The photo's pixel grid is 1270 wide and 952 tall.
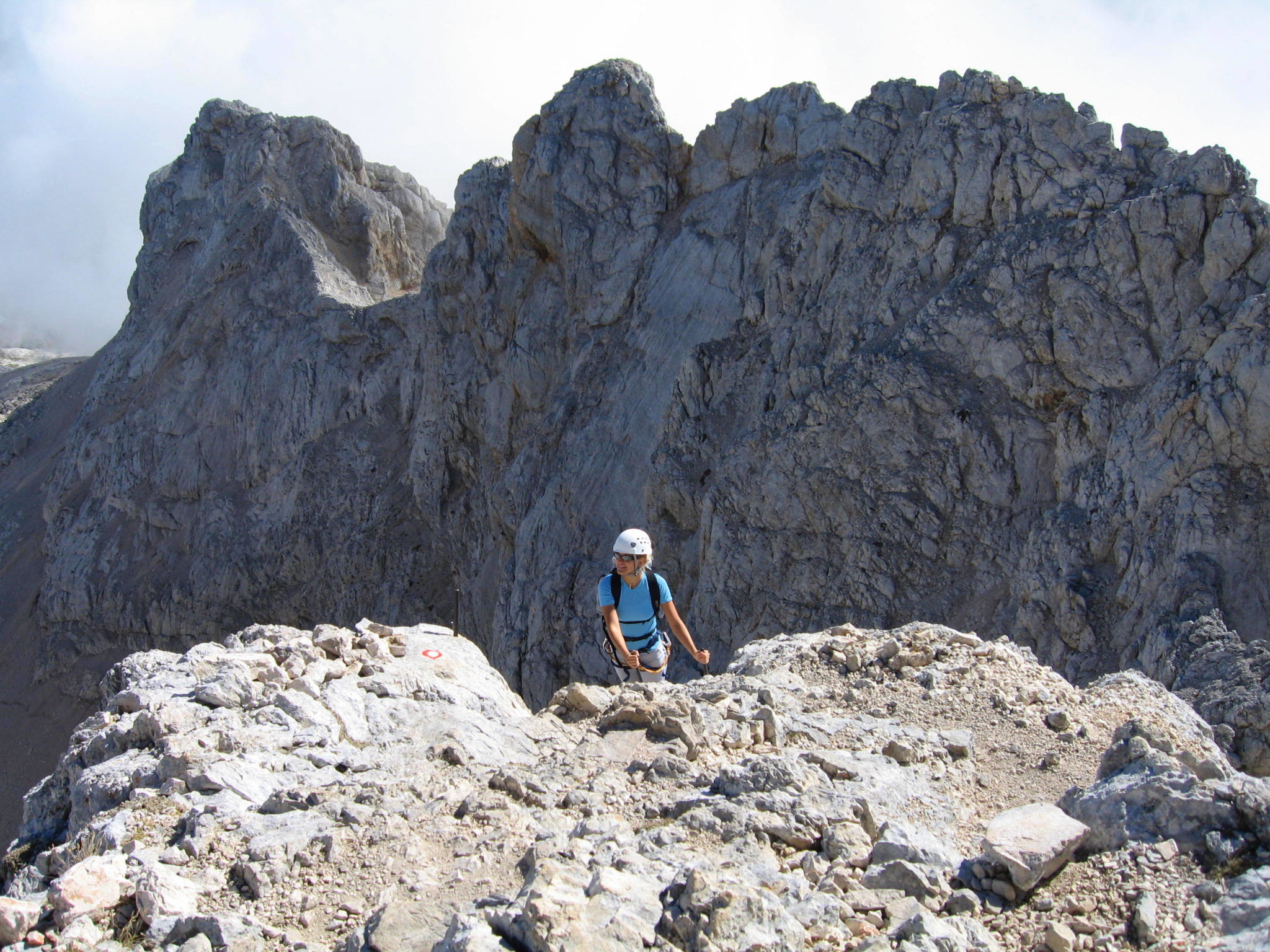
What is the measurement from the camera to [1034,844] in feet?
18.1

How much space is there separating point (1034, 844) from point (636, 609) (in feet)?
14.7

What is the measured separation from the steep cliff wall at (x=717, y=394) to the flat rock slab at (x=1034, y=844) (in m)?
8.47

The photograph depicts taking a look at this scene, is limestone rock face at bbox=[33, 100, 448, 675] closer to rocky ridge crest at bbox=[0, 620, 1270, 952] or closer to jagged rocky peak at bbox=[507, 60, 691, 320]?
jagged rocky peak at bbox=[507, 60, 691, 320]

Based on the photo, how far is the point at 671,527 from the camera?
83.3 feet

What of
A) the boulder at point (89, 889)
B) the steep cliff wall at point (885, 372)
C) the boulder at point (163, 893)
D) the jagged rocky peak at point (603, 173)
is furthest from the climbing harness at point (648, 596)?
the jagged rocky peak at point (603, 173)

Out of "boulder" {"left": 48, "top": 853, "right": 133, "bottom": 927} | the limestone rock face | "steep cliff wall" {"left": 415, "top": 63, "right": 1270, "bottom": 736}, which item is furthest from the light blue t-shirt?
the limestone rock face

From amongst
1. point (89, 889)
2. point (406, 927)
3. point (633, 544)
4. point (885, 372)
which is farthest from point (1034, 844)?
point (885, 372)

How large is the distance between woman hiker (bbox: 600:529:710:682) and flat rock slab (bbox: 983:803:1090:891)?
145 inches

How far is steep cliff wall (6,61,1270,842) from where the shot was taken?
58.8ft

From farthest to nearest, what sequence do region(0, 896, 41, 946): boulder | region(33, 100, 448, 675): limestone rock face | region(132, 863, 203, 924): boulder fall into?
region(33, 100, 448, 675): limestone rock face, region(132, 863, 203, 924): boulder, region(0, 896, 41, 946): boulder

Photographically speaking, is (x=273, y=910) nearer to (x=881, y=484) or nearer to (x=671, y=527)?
(x=881, y=484)

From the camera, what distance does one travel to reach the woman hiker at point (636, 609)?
9242 mm

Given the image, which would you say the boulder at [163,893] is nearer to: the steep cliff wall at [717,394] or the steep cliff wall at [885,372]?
the steep cliff wall at [717,394]

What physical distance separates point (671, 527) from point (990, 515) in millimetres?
7626
